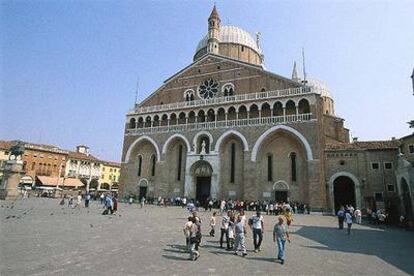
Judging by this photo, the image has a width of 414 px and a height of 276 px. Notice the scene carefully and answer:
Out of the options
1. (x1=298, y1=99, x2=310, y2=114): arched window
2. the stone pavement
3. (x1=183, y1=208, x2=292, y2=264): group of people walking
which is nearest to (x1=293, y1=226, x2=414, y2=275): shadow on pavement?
the stone pavement

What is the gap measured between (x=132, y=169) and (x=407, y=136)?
91.3 feet

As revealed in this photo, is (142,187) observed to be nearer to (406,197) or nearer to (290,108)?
(290,108)

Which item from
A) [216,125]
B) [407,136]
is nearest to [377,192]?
[407,136]

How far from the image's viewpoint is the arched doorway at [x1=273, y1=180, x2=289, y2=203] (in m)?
26.4

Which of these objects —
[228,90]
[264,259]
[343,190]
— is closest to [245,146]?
[228,90]

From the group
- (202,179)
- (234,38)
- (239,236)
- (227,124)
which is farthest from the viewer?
(234,38)

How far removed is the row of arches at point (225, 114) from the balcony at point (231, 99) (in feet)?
2.20

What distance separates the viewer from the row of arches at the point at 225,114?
2758 cm

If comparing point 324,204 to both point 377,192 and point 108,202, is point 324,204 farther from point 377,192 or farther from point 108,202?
point 108,202

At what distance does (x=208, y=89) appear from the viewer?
33188mm

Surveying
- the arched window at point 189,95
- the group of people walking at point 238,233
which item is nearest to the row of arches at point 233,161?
the arched window at point 189,95

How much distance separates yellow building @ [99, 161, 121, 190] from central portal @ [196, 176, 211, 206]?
116 feet

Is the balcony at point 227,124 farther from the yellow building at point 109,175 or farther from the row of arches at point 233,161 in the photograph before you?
the yellow building at point 109,175

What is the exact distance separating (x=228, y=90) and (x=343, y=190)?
15.2 metres
